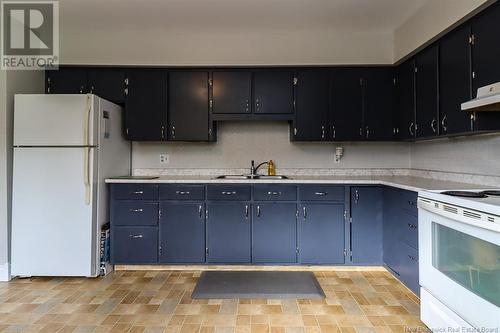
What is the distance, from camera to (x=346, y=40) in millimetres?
3572

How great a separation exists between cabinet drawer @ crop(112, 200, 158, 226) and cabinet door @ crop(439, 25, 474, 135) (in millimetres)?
2716

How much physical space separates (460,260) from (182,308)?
1.89 metres

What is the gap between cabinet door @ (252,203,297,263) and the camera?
10.4 ft

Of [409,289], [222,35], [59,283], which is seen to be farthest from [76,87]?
[409,289]

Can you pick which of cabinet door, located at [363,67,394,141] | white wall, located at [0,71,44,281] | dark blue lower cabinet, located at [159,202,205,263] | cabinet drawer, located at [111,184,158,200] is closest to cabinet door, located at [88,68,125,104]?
A: white wall, located at [0,71,44,281]

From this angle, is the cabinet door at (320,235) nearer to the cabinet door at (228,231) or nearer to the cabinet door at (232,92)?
the cabinet door at (228,231)

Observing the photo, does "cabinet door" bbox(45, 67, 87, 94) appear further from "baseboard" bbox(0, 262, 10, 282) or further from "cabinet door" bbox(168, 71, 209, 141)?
"baseboard" bbox(0, 262, 10, 282)

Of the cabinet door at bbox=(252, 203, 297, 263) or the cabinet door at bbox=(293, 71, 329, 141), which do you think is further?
the cabinet door at bbox=(293, 71, 329, 141)

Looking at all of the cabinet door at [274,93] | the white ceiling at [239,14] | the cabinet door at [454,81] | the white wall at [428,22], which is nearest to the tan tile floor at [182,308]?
the cabinet door at [454,81]

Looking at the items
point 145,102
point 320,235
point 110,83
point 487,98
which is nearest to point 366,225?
point 320,235

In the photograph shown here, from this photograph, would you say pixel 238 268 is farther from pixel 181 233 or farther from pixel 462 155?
pixel 462 155

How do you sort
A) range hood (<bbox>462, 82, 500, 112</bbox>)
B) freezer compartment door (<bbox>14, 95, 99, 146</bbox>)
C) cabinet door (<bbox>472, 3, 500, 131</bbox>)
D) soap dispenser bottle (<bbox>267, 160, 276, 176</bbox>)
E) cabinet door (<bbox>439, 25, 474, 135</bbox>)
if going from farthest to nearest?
soap dispenser bottle (<bbox>267, 160, 276, 176</bbox>), freezer compartment door (<bbox>14, 95, 99, 146</bbox>), cabinet door (<bbox>439, 25, 474, 135</bbox>), cabinet door (<bbox>472, 3, 500, 131</bbox>), range hood (<bbox>462, 82, 500, 112</bbox>)

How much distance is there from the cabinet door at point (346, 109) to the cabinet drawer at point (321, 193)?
24.5 inches

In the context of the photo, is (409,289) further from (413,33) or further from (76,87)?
(76,87)
